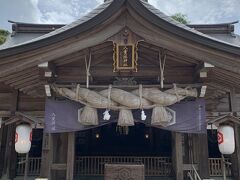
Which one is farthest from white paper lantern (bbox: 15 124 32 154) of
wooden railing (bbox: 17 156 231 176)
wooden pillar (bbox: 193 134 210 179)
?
wooden pillar (bbox: 193 134 210 179)

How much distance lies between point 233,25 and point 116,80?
31.1 feet

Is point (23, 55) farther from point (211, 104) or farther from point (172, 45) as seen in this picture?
point (211, 104)

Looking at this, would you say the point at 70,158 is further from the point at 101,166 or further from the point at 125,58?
the point at 101,166

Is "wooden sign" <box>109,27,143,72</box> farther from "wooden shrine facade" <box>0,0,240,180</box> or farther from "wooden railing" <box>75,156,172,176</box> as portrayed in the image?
"wooden railing" <box>75,156,172,176</box>

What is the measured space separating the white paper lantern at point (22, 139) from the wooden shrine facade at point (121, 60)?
0.68 feet

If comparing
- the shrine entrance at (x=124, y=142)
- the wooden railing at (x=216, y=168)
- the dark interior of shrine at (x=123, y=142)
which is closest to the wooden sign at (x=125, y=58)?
the wooden railing at (x=216, y=168)

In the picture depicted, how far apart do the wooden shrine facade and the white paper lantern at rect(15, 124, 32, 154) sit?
207mm

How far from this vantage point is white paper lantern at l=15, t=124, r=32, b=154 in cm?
596

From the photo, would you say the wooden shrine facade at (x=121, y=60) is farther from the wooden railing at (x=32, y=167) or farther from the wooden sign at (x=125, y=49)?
the wooden railing at (x=32, y=167)

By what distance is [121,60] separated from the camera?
596cm

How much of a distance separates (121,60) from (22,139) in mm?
3161

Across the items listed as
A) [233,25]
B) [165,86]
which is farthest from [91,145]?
[233,25]

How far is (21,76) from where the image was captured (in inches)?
252

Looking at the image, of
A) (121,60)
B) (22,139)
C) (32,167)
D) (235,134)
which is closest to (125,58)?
(121,60)
